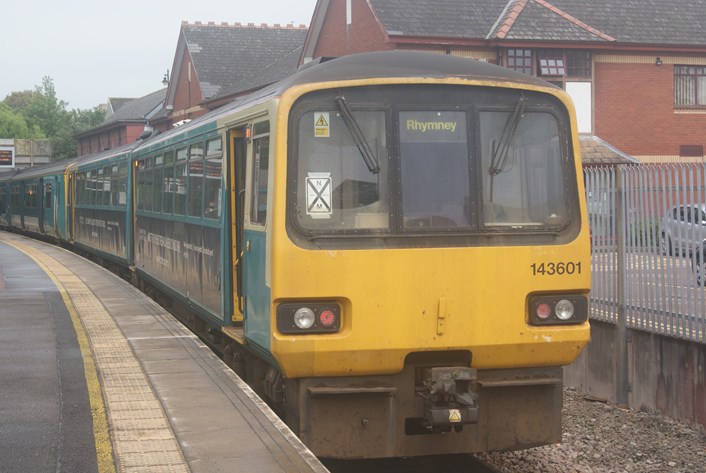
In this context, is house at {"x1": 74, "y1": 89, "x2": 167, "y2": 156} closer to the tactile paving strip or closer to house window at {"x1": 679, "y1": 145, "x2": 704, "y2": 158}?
house window at {"x1": 679, "y1": 145, "x2": 704, "y2": 158}

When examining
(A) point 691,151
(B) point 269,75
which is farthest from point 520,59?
(B) point 269,75

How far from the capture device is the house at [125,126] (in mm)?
59053

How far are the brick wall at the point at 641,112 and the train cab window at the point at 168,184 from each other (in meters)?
19.9

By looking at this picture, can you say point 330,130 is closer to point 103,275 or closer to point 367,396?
point 367,396

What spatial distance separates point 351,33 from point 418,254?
2416 centimetres

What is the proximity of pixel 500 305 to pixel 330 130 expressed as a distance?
1.60m

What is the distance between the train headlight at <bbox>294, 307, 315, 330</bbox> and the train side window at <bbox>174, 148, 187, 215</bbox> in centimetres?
465

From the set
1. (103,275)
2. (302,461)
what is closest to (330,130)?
(302,461)

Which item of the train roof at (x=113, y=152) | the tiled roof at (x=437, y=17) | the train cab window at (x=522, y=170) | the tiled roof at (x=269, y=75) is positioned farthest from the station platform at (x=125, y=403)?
the tiled roof at (x=269, y=75)

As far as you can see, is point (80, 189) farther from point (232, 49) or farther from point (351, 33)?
point (232, 49)

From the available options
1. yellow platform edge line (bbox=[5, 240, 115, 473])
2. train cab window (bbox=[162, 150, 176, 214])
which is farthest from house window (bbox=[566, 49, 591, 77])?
yellow platform edge line (bbox=[5, 240, 115, 473])

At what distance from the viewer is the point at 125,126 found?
59.8 m

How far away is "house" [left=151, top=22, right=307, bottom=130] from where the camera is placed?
4406 centimetres

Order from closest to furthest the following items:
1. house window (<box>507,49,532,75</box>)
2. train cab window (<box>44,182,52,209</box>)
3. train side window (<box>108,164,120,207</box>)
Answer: train side window (<box>108,164,120,207</box>) < house window (<box>507,49,532,75</box>) < train cab window (<box>44,182,52,209</box>)
